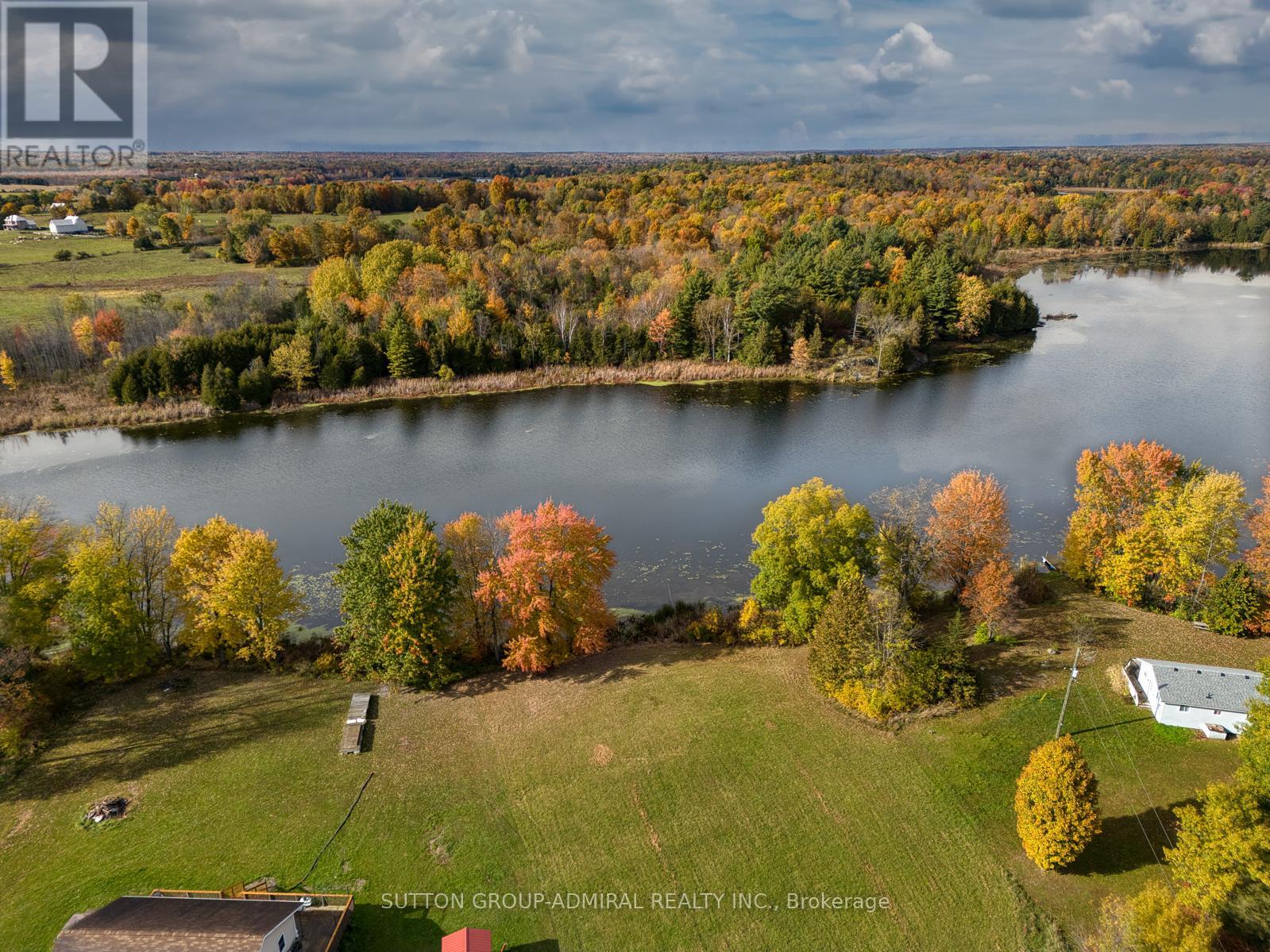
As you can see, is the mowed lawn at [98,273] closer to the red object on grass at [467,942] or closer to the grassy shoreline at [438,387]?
the grassy shoreline at [438,387]

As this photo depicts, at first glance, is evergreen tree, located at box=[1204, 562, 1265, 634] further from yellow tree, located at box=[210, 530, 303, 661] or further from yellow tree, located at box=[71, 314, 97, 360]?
yellow tree, located at box=[71, 314, 97, 360]

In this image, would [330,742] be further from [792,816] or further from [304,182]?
[304,182]

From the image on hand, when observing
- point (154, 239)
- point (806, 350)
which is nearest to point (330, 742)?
point (806, 350)

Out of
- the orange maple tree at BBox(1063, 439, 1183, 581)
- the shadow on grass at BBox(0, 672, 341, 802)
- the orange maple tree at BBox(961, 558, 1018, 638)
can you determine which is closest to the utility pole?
the orange maple tree at BBox(961, 558, 1018, 638)

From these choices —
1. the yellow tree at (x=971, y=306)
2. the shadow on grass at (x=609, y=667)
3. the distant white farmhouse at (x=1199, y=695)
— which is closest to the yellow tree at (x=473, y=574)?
the shadow on grass at (x=609, y=667)

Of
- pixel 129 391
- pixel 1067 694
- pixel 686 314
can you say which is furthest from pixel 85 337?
pixel 1067 694

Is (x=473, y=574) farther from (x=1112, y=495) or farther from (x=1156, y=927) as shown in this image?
(x=1112, y=495)

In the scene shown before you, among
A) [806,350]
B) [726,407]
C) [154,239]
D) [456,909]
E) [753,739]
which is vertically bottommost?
[456,909]
